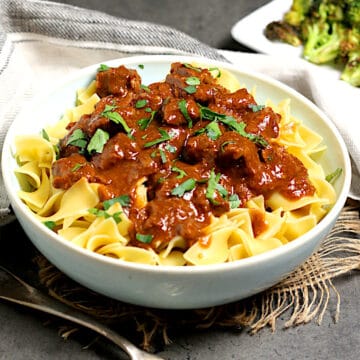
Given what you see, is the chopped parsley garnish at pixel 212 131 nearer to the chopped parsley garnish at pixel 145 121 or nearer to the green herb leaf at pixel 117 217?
the chopped parsley garnish at pixel 145 121

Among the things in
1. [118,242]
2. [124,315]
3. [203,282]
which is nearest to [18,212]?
[118,242]

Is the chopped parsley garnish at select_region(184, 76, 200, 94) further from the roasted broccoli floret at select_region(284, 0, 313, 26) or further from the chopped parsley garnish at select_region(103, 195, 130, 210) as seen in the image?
the roasted broccoli floret at select_region(284, 0, 313, 26)

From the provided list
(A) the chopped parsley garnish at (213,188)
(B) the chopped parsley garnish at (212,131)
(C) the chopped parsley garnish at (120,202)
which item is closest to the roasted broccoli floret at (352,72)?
(B) the chopped parsley garnish at (212,131)

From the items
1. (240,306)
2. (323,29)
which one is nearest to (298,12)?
(323,29)

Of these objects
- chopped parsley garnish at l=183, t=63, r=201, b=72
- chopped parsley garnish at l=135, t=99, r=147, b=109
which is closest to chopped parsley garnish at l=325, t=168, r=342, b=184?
chopped parsley garnish at l=183, t=63, r=201, b=72

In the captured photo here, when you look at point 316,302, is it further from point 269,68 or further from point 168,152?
point 269,68

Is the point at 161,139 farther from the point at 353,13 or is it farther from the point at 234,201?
the point at 353,13
